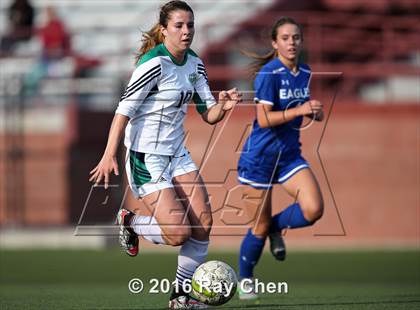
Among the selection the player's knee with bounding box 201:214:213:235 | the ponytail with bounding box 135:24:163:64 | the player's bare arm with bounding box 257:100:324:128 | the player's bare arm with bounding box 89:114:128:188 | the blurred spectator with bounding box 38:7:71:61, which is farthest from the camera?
the blurred spectator with bounding box 38:7:71:61

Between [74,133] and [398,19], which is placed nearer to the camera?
[74,133]

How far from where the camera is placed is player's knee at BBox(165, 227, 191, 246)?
284 inches

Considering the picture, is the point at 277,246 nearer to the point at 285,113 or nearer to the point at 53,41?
the point at 285,113

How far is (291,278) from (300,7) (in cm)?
1035

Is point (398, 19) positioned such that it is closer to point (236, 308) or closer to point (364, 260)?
point (364, 260)

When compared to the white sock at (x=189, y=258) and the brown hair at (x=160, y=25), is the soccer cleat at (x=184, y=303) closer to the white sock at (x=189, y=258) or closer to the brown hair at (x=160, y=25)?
the white sock at (x=189, y=258)

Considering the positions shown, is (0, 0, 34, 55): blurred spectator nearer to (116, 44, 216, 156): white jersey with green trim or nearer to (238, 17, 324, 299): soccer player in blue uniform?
(238, 17, 324, 299): soccer player in blue uniform

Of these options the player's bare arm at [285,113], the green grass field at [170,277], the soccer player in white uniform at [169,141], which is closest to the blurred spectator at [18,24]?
the green grass field at [170,277]

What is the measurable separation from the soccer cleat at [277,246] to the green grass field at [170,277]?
1.16 ft

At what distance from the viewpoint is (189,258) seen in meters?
7.44

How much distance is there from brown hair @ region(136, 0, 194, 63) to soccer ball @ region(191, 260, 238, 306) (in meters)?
1.66

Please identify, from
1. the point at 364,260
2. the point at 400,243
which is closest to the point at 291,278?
the point at 364,260

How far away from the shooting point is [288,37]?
8703 mm

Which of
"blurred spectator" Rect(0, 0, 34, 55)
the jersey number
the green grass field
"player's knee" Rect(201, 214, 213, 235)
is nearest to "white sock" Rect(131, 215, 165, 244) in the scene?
"player's knee" Rect(201, 214, 213, 235)
